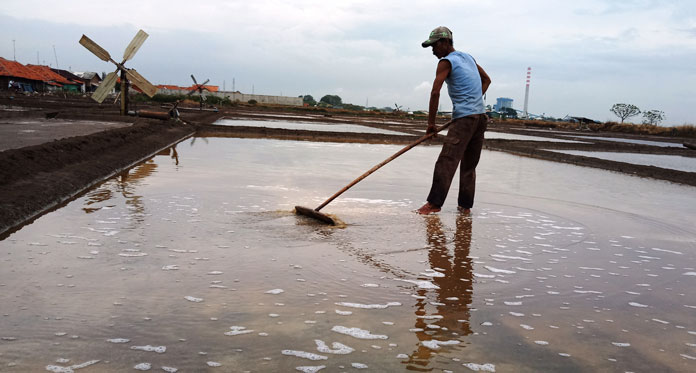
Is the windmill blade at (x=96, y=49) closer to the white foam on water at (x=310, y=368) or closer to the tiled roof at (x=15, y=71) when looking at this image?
the white foam on water at (x=310, y=368)

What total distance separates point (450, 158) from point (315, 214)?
4.98ft

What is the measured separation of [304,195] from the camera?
20.1 feet

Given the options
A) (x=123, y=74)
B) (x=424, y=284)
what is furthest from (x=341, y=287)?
(x=123, y=74)

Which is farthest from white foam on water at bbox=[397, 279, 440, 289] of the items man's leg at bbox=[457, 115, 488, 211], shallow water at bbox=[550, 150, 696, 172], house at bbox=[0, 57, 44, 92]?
house at bbox=[0, 57, 44, 92]

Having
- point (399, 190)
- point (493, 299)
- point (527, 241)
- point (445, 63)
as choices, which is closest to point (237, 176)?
point (399, 190)

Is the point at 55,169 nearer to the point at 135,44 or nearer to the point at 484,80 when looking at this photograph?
the point at 484,80

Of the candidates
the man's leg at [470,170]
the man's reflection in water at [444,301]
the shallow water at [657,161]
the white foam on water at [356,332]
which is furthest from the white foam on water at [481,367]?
the shallow water at [657,161]

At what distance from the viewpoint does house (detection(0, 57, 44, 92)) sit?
5206cm

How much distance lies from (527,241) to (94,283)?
10.2 ft

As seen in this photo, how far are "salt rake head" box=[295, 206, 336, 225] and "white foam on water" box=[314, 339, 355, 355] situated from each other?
233 cm

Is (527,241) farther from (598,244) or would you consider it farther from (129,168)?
(129,168)

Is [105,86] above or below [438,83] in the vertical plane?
above

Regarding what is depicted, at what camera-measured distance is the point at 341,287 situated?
9.77ft

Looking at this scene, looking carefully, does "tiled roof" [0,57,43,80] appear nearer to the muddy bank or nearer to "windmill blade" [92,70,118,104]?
"windmill blade" [92,70,118,104]
